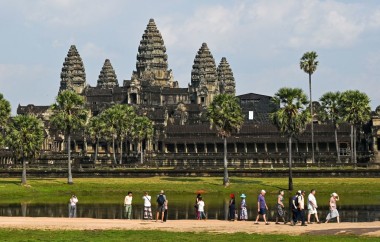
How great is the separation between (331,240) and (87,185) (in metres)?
61.2

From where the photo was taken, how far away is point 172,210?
228 feet

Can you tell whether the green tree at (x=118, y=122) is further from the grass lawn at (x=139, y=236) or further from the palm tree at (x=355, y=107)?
the grass lawn at (x=139, y=236)

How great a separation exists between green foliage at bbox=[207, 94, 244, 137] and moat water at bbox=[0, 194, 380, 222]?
23.4m

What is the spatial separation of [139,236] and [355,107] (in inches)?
3433

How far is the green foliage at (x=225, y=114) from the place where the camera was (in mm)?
104688

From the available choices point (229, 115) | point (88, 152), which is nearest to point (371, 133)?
point (229, 115)

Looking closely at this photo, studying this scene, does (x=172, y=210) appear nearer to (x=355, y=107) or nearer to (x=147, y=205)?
(x=147, y=205)

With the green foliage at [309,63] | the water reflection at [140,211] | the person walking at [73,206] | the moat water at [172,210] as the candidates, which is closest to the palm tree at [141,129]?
the green foliage at [309,63]

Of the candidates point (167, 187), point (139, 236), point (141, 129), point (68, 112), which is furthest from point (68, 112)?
point (139, 236)

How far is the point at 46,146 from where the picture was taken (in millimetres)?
190000

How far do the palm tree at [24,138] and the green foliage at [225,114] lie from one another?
73.8ft

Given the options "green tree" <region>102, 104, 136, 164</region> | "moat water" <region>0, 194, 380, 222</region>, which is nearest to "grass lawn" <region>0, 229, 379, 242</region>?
"moat water" <region>0, 194, 380, 222</region>

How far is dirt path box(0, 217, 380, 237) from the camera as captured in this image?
4662 cm

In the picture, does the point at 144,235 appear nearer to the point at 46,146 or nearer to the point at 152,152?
the point at 152,152
